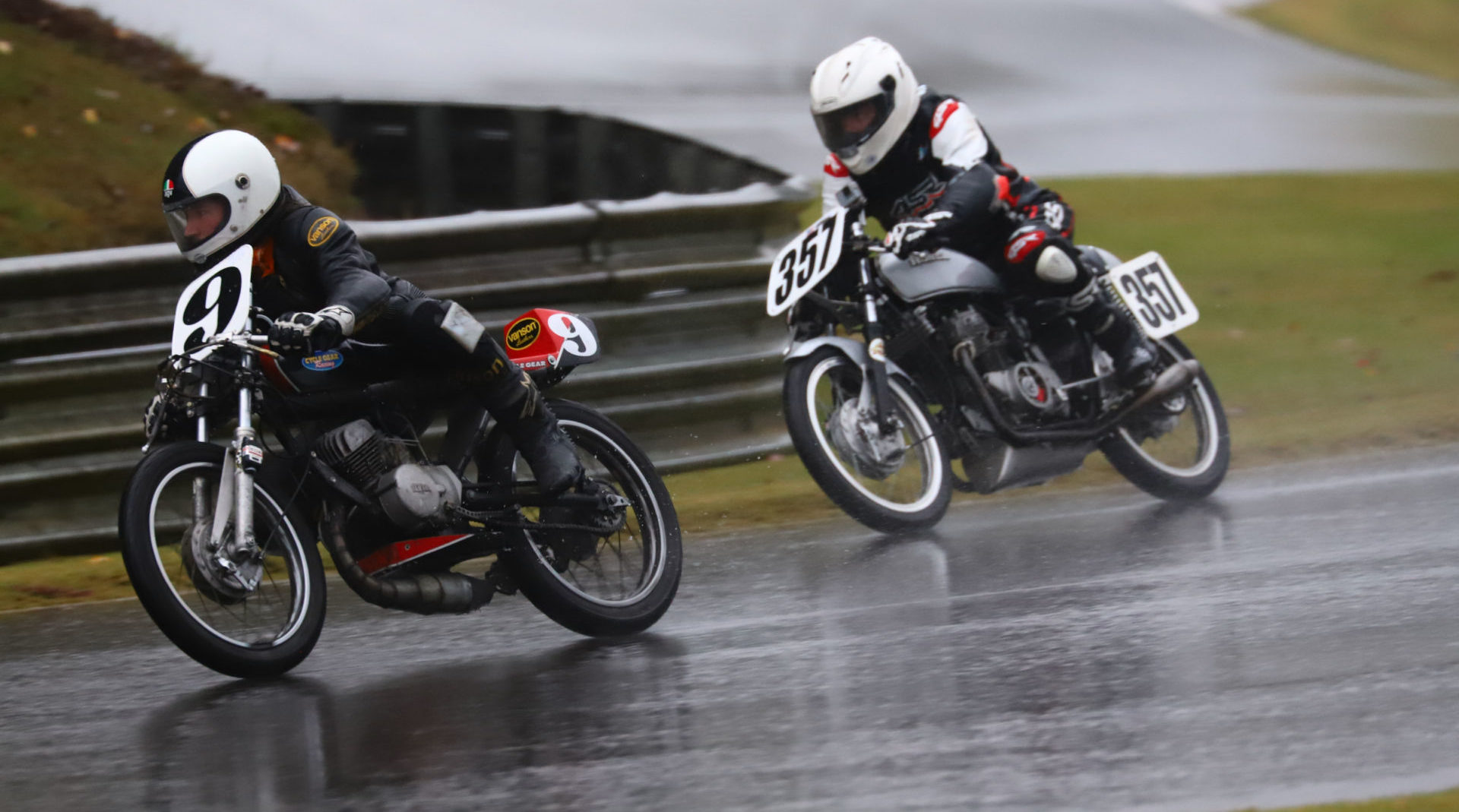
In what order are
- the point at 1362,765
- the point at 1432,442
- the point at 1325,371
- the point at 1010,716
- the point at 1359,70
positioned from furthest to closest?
1. the point at 1359,70
2. the point at 1325,371
3. the point at 1432,442
4. the point at 1010,716
5. the point at 1362,765

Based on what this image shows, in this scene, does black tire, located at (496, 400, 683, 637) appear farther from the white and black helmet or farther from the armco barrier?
the armco barrier

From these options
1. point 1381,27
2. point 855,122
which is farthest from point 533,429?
point 1381,27

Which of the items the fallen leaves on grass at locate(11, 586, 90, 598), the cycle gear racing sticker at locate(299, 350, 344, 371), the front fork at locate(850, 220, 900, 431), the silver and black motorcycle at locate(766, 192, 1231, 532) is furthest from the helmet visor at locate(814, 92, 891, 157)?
the fallen leaves on grass at locate(11, 586, 90, 598)

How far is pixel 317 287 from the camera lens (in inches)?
215

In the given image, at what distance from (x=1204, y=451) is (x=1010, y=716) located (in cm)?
365

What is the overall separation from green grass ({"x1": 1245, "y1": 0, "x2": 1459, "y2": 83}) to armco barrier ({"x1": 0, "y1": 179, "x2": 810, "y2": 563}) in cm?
1855

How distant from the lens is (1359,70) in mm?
24375

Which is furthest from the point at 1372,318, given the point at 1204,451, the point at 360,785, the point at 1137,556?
the point at 360,785

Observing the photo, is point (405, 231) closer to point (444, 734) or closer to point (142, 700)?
point (142, 700)

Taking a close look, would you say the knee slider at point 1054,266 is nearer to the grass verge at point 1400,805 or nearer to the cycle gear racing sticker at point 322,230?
the cycle gear racing sticker at point 322,230

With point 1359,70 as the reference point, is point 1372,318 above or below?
below

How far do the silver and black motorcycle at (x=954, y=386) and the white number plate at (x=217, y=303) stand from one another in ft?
7.34

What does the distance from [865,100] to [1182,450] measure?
78.1 inches

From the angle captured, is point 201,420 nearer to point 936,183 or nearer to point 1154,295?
point 936,183
